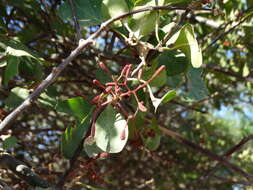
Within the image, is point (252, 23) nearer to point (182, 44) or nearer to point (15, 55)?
point (182, 44)

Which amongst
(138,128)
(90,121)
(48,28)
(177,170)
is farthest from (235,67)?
(90,121)

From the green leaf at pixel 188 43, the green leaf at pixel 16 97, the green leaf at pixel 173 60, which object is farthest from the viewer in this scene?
the green leaf at pixel 16 97

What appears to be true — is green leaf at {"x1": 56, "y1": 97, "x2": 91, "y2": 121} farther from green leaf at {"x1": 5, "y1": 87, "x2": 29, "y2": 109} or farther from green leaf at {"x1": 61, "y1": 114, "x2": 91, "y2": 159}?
green leaf at {"x1": 5, "y1": 87, "x2": 29, "y2": 109}

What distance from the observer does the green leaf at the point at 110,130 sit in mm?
769

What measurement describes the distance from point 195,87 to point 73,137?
315mm

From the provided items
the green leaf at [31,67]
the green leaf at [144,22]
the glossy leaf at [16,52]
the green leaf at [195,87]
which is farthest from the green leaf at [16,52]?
the green leaf at [195,87]

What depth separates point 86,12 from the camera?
0.92 m

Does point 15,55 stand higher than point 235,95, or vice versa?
point 15,55

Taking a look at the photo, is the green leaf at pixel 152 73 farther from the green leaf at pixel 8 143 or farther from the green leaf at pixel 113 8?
the green leaf at pixel 8 143

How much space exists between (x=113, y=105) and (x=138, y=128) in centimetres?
15

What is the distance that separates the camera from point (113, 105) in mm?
812

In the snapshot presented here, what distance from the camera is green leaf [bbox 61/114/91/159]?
0.89 m

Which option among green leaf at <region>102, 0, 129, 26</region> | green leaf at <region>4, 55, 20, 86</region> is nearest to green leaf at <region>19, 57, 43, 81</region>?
green leaf at <region>4, 55, 20, 86</region>

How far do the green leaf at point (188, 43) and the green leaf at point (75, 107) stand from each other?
0.75 feet
